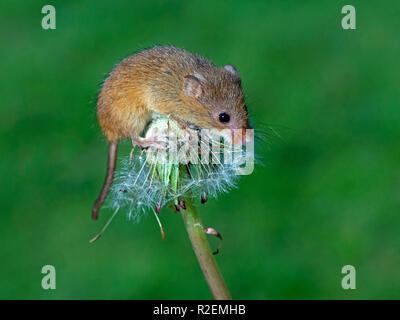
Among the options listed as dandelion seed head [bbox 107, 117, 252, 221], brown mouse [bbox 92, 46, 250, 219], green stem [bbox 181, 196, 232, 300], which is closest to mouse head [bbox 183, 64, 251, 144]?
brown mouse [bbox 92, 46, 250, 219]

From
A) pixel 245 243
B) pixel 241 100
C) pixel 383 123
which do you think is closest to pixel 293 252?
pixel 245 243

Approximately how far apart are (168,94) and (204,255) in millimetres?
982

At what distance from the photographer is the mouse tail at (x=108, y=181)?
3.16 metres

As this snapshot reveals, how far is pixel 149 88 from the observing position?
3268 mm

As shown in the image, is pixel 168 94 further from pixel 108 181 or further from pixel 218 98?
pixel 108 181

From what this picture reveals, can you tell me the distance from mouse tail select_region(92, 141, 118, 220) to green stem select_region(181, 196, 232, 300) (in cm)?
59

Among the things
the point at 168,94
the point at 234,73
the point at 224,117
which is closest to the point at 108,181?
the point at 168,94

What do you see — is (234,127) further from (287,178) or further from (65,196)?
(65,196)

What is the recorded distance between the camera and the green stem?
96.0 inches

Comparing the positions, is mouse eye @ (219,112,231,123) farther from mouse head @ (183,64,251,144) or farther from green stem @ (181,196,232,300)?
green stem @ (181,196,232,300)

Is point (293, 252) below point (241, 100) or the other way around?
below

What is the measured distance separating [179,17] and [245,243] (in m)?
3.37

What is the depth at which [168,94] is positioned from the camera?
129 inches

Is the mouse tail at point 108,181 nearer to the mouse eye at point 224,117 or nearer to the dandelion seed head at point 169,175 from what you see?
the dandelion seed head at point 169,175
